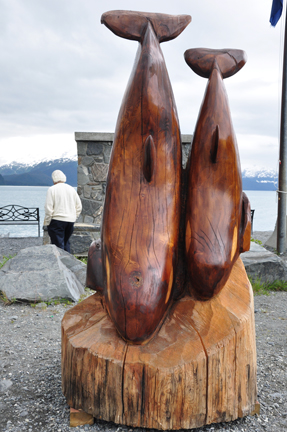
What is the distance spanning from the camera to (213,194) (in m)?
1.92

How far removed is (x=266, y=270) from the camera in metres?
4.93

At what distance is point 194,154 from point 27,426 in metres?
1.70

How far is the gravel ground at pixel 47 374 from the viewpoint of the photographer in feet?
6.07

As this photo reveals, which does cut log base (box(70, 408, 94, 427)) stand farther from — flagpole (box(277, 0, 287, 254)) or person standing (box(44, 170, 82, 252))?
flagpole (box(277, 0, 287, 254))

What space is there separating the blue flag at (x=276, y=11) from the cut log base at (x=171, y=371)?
6415 mm

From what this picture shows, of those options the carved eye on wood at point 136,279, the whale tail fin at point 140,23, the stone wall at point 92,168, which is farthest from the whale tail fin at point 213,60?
the stone wall at point 92,168

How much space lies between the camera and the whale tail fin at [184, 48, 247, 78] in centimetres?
203

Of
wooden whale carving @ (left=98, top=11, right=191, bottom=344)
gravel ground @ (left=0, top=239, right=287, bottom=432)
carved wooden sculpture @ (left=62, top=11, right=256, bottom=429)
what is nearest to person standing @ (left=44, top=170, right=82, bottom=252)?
gravel ground @ (left=0, top=239, right=287, bottom=432)

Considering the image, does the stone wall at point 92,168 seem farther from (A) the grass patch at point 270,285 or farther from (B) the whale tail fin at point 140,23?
(B) the whale tail fin at point 140,23

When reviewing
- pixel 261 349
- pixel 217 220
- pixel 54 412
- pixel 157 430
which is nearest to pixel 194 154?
pixel 217 220

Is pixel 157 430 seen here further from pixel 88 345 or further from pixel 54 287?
pixel 54 287

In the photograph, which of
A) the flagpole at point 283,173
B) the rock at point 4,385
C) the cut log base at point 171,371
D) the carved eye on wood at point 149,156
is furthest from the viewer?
the flagpole at point 283,173

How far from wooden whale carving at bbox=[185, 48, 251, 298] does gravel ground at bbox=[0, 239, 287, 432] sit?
0.81 m

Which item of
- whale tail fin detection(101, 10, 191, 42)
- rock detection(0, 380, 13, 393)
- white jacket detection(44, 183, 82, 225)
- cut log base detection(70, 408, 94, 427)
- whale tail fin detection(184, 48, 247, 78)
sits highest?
whale tail fin detection(101, 10, 191, 42)
